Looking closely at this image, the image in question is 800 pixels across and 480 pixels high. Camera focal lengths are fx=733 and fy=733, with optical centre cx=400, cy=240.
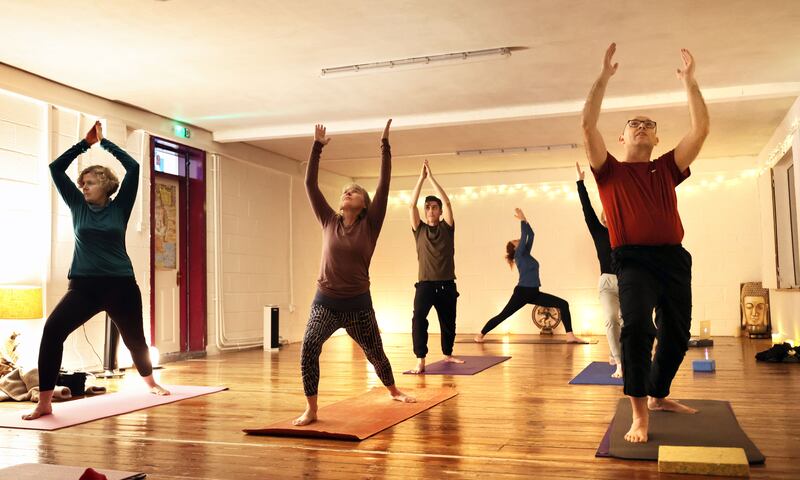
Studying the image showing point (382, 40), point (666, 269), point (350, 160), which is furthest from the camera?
point (350, 160)

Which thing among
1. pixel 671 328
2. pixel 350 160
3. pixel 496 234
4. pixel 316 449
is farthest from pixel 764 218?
pixel 316 449

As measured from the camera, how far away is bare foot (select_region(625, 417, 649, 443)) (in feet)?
9.83

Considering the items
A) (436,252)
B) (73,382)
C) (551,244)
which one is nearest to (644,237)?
(436,252)

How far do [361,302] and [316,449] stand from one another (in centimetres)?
86

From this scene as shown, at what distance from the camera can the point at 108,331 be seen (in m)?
6.56

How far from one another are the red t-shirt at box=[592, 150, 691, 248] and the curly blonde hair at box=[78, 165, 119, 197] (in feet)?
9.68

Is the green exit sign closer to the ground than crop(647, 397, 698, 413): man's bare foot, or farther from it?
farther from it

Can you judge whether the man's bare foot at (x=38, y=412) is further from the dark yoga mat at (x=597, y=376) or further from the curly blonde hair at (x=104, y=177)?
the dark yoga mat at (x=597, y=376)

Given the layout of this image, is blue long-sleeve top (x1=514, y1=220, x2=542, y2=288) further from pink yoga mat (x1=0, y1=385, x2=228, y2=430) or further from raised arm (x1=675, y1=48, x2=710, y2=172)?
raised arm (x1=675, y1=48, x2=710, y2=172)

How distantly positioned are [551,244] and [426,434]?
27.2 feet

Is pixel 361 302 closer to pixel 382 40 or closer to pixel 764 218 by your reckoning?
pixel 382 40

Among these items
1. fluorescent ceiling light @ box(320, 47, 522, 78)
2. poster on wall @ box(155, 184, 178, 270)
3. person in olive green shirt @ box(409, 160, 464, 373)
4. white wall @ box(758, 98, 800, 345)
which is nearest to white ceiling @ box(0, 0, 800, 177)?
fluorescent ceiling light @ box(320, 47, 522, 78)

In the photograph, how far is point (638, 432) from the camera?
302 cm

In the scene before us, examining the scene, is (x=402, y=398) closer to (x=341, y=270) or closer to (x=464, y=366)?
(x=341, y=270)
